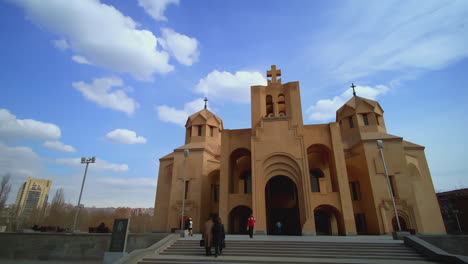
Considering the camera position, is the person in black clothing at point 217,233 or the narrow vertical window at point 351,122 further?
the narrow vertical window at point 351,122

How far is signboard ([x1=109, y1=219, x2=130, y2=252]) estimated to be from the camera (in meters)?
10.6

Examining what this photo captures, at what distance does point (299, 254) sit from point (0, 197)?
1819 inches

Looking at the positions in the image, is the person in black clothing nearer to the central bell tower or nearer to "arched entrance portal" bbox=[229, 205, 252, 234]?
the central bell tower

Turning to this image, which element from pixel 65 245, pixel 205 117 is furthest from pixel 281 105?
pixel 65 245

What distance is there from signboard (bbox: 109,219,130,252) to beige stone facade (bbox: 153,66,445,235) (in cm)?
713

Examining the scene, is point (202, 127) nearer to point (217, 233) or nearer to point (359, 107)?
point (359, 107)

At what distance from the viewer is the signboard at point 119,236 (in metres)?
10.6

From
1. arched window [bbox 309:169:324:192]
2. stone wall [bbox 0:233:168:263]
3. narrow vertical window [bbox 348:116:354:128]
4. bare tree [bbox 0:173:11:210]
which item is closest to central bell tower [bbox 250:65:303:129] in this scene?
arched window [bbox 309:169:324:192]

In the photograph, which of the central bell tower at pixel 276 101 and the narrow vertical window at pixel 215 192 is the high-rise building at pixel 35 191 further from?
the central bell tower at pixel 276 101

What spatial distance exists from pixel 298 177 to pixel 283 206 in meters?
5.24

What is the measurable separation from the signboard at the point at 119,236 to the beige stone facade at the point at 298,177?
23.4 feet

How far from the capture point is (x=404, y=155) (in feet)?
70.4

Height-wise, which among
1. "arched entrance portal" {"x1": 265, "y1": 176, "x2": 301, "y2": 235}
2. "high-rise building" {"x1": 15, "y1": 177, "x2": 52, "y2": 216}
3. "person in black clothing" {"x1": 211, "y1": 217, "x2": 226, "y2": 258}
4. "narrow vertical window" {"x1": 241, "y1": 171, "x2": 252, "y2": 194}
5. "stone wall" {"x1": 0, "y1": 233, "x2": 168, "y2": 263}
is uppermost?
"high-rise building" {"x1": 15, "y1": 177, "x2": 52, "y2": 216}

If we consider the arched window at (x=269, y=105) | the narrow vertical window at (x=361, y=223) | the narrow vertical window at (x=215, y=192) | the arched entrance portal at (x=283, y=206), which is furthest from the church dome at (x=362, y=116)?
the narrow vertical window at (x=215, y=192)
